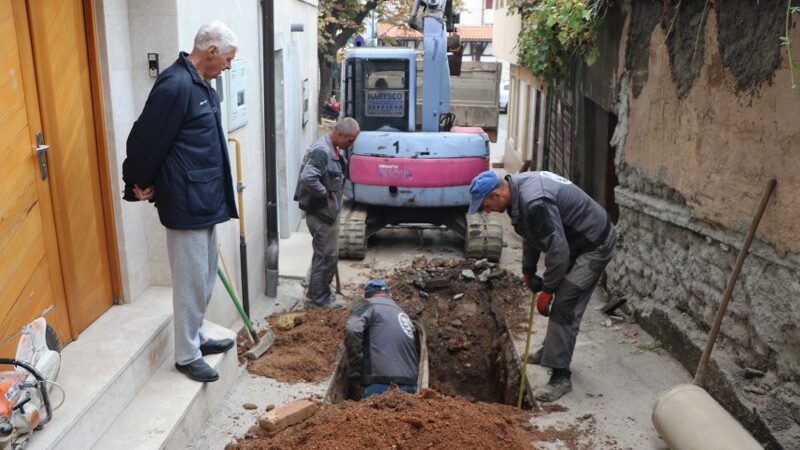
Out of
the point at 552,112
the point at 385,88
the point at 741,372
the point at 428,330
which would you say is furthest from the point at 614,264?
the point at 552,112

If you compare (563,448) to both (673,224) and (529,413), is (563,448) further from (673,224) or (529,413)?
(673,224)

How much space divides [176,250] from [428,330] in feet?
13.0

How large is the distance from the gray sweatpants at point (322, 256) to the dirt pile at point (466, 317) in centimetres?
106

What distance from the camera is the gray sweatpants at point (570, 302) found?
5164 mm

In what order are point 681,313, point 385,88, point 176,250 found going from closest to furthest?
point 176,250, point 681,313, point 385,88

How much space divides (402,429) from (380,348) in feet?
4.56

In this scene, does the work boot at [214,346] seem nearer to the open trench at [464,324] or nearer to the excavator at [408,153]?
the open trench at [464,324]

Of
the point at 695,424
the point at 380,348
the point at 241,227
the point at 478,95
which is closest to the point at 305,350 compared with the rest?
the point at 380,348

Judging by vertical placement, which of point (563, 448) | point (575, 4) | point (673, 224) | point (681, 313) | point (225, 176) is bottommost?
point (563, 448)

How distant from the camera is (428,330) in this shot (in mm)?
7527

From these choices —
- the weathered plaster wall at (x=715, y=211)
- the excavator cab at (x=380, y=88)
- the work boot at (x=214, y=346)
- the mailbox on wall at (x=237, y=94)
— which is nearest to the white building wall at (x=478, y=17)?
the excavator cab at (x=380, y=88)

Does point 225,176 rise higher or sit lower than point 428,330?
higher

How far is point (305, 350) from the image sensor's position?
5914mm

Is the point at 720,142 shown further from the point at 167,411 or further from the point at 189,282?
the point at 167,411
